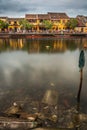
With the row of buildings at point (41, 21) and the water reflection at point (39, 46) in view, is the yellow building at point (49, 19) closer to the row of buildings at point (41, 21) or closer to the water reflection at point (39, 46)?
the row of buildings at point (41, 21)

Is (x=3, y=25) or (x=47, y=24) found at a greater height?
(x=47, y=24)

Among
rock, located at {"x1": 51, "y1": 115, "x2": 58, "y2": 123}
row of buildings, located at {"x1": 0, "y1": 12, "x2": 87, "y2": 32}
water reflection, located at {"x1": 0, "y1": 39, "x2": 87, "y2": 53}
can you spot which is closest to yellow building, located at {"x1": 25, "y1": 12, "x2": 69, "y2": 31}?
row of buildings, located at {"x1": 0, "y1": 12, "x2": 87, "y2": 32}

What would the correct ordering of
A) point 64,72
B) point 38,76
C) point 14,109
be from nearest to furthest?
1. point 14,109
2. point 38,76
3. point 64,72

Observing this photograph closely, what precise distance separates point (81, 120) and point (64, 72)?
56.0 feet

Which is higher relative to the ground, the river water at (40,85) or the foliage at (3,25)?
the foliage at (3,25)

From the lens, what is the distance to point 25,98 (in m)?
24.4

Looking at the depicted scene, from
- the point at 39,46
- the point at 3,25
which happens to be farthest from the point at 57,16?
the point at 39,46

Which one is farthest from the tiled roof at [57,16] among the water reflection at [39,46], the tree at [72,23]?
the water reflection at [39,46]

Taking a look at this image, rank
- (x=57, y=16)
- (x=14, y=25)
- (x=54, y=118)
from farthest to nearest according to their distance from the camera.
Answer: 1. (x=57, y=16)
2. (x=14, y=25)
3. (x=54, y=118)

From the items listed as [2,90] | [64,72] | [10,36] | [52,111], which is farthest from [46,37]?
[52,111]

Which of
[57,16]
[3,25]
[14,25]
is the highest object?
[57,16]

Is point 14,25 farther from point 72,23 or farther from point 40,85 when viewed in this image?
point 40,85

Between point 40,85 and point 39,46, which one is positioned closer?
point 40,85

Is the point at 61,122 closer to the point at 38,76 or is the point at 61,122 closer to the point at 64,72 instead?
the point at 38,76
